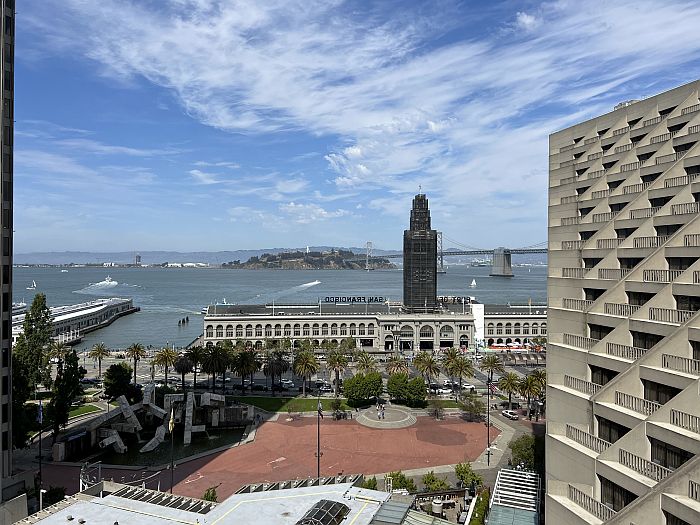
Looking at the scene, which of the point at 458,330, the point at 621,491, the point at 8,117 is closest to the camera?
the point at 621,491

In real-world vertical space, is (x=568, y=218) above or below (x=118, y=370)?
above

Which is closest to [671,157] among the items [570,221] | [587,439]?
[570,221]

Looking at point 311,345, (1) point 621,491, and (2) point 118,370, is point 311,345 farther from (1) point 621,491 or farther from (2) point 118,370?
(1) point 621,491

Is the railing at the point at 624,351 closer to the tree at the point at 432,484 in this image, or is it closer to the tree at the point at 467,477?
the tree at the point at 432,484

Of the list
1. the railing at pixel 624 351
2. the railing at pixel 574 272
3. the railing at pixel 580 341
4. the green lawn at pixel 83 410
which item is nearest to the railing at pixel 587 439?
the railing at pixel 624 351

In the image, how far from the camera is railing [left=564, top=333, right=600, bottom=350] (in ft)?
81.4

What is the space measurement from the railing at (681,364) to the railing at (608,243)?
24.9ft

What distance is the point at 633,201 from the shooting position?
24.8 metres

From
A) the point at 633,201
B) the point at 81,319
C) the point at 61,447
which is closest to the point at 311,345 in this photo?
the point at 61,447

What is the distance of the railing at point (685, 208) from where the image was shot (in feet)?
68.9

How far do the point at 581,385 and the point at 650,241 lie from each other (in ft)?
23.7

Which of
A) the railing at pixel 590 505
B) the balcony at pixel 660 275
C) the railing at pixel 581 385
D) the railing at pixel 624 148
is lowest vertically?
the railing at pixel 590 505

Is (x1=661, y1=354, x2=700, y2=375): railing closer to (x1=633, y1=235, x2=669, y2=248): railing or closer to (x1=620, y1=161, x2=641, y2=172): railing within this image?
(x1=633, y1=235, x2=669, y2=248): railing

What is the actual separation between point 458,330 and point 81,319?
119671 mm
